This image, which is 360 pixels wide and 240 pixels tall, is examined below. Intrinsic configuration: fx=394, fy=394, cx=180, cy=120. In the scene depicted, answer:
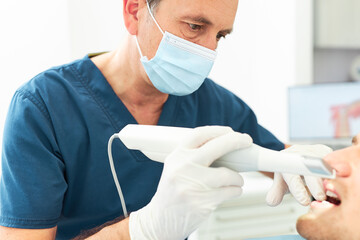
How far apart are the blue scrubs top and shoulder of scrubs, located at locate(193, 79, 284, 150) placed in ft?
0.27

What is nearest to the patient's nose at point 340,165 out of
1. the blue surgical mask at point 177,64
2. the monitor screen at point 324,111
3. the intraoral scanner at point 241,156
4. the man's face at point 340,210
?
the man's face at point 340,210

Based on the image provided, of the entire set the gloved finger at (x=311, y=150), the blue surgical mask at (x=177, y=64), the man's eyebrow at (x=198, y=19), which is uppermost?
the man's eyebrow at (x=198, y=19)

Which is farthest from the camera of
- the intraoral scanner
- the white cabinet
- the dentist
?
the white cabinet

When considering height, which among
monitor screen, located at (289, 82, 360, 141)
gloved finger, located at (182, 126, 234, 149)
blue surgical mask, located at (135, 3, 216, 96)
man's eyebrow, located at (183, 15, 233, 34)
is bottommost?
monitor screen, located at (289, 82, 360, 141)

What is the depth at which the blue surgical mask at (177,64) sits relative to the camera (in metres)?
1.32

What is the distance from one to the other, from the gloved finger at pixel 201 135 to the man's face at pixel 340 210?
382 mm

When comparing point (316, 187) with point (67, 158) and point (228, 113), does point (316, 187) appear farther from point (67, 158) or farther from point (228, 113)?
point (67, 158)

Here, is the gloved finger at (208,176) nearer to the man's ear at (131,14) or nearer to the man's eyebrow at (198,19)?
the man's eyebrow at (198,19)

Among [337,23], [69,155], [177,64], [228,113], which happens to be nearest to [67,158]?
[69,155]

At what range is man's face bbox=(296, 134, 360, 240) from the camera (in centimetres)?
110

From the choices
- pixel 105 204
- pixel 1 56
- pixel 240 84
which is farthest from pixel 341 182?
pixel 240 84

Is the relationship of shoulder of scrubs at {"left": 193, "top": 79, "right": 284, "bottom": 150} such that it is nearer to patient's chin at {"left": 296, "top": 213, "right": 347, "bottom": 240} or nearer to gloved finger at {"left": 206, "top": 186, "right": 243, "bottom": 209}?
patient's chin at {"left": 296, "top": 213, "right": 347, "bottom": 240}

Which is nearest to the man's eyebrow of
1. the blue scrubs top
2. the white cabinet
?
the blue scrubs top

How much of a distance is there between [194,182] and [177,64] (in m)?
0.57
